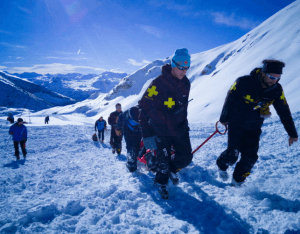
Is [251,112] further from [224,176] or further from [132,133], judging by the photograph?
[132,133]

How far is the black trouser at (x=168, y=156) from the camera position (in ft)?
8.96

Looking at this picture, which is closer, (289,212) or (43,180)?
(289,212)

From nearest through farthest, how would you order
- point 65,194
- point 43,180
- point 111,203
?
point 111,203 < point 65,194 < point 43,180

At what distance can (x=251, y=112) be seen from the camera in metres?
2.71

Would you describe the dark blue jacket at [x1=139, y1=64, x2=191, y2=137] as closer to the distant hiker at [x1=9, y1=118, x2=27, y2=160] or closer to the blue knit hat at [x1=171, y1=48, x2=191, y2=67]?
the blue knit hat at [x1=171, y1=48, x2=191, y2=67]

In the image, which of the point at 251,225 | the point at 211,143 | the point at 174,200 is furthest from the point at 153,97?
the point at 211,143

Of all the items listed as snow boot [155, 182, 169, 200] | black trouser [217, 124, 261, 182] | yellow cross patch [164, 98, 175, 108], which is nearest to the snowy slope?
snow boot [155, 182, 169, 200]

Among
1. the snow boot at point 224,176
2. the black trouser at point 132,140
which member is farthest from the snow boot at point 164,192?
the black trouser at point 132,140

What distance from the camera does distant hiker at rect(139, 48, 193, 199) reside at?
2652mm

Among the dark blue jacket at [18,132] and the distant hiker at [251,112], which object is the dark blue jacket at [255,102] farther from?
the dark blue jacket at [18,132]

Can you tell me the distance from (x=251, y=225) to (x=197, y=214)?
0.69 metres

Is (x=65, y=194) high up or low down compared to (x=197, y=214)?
up

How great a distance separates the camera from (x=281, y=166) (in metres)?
3.23

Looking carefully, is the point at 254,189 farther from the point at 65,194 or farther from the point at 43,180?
the point at 43,180
